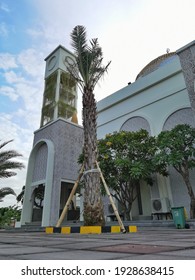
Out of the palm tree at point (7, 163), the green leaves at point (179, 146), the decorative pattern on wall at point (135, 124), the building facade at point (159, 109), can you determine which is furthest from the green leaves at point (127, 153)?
the palm tree at point (7, 163)

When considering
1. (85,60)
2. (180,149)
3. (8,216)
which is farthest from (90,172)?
(8,216)

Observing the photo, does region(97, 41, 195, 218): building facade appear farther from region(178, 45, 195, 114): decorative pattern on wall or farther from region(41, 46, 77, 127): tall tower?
region(41, 46, 77, 127): tall tower

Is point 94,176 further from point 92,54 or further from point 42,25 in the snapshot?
point 42,25

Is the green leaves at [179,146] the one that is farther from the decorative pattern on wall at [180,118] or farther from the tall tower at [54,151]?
the tall tower at [54,151]

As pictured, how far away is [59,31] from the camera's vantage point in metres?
9.92

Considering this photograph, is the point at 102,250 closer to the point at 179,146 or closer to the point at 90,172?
the point at 90,172

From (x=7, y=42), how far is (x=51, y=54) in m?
14.4

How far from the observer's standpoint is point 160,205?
1247cm

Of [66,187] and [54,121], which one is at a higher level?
[54,121]

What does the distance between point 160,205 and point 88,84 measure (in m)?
8.94

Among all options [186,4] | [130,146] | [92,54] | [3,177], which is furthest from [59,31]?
[3,177]

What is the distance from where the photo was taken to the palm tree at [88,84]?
6.44 metres

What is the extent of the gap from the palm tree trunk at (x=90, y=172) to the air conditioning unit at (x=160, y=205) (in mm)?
7550

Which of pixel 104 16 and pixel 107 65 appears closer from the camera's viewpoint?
pixel 107 65
